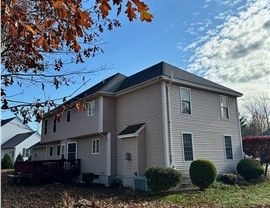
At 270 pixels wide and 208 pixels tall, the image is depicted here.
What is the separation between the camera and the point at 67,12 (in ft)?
9.38

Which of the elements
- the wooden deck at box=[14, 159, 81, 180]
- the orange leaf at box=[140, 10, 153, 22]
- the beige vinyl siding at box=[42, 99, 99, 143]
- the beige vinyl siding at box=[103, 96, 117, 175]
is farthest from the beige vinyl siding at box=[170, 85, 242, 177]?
the orange leaf at box=[140, 10, 153, 22]

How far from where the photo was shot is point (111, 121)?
1712cm

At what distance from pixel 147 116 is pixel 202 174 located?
437cm

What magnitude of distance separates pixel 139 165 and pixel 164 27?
8.63 metres

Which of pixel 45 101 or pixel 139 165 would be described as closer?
pixel 45 101

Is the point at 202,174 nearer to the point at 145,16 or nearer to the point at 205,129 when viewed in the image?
the point at 205,129

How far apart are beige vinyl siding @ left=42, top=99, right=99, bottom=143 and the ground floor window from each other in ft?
2.41

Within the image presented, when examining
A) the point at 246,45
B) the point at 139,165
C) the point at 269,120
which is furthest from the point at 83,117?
the point at 269,120

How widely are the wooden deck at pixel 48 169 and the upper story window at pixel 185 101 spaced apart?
8.88 meters

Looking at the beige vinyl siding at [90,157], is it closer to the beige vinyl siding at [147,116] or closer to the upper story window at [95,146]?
the upper story window at [95,146]

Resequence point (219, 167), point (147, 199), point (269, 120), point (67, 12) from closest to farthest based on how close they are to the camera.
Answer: point (67, 12)
point (147, 199)
point (219, 167)
point (269, 120)

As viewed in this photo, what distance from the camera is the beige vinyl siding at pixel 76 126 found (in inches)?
679

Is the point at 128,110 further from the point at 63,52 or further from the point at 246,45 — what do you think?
the point at 63,52

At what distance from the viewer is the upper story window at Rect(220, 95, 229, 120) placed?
684 inches
